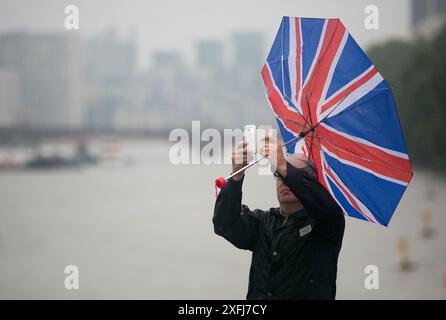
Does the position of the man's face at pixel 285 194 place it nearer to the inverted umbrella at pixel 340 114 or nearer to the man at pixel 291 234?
the man at pixel 291 234

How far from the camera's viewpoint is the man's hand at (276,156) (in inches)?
94.6

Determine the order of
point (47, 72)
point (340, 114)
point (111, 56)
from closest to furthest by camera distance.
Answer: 1. point (340, 114)
2. point (47, 72)
3. point (111, 56)

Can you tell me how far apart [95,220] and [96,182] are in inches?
876

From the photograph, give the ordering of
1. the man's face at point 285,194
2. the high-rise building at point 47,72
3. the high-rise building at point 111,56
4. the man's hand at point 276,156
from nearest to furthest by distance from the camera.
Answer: the man's hand at point 276,156 → the man's face at point 285,194 → the high-rise building at point 47,72 → the high-rise building at point 111,56

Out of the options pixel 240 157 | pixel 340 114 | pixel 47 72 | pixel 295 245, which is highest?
pixel 47 72

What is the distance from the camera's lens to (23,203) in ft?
120

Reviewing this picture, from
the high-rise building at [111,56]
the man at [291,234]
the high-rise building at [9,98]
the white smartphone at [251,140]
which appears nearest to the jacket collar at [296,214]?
the man at [291,234]

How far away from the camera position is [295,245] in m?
2.56

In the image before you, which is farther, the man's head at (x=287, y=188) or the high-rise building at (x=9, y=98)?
the high-rise building at (x=9, y=98)

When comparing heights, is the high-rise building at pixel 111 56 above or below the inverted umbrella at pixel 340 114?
above

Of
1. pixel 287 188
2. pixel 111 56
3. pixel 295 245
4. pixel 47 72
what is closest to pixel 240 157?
pixel 287 188

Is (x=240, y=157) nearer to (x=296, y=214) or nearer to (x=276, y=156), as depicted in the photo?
(x=276, y=156)

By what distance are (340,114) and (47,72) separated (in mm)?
105277
